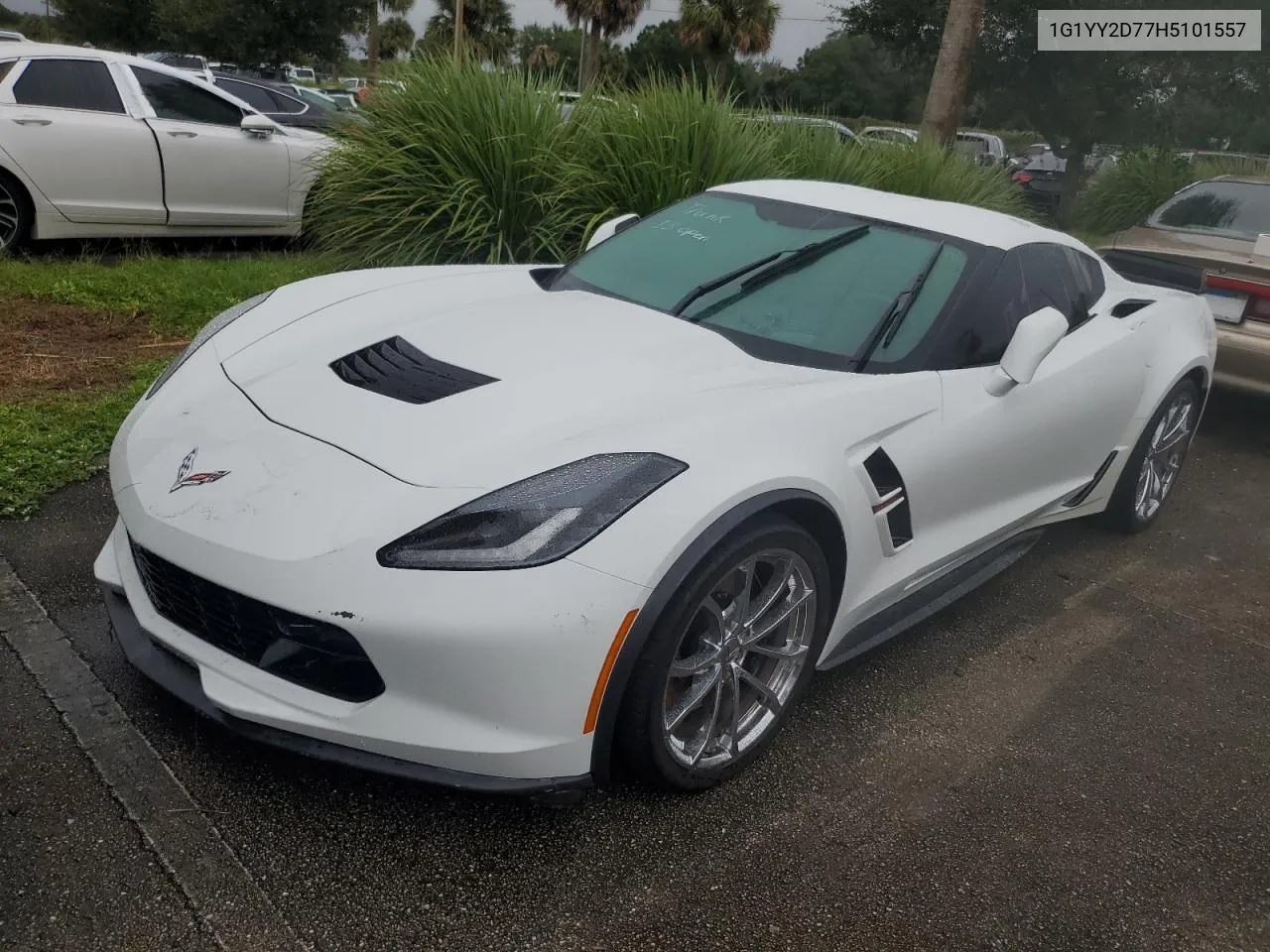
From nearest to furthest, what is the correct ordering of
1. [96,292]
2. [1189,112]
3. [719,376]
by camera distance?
[719,376]
[96,292]
[1189,112]

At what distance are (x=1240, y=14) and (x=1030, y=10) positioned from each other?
266cm

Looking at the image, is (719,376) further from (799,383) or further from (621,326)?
(621,326)

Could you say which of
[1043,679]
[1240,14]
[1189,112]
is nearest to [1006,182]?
[1043,679]

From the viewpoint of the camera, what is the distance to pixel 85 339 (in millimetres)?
5566

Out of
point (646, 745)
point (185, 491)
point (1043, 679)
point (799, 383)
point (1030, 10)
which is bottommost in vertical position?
point (1043, 679)

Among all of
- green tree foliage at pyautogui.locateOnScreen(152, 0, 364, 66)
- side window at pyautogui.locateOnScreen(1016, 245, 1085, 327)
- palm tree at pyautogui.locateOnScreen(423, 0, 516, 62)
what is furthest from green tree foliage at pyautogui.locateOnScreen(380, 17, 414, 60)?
side window at pyautogui.locateOnScreen(1016, 245, 1085, 327)

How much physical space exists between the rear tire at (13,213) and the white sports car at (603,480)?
4270mm

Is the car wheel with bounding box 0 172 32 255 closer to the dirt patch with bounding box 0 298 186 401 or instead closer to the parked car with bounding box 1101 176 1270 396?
the dirt patch with bounding box 0 298 186 401

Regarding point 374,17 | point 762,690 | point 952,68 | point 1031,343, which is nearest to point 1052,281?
point 1031,343

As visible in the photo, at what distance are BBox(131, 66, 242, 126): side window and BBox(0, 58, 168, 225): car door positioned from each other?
0.22 meters

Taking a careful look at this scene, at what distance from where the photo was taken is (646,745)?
7.92 feet

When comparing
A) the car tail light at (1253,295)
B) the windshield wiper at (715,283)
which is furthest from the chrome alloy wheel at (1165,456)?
the windshield wiper at (715,283)

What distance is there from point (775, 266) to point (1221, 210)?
4.51 meters

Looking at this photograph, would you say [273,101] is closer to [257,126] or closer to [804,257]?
[257,126]
